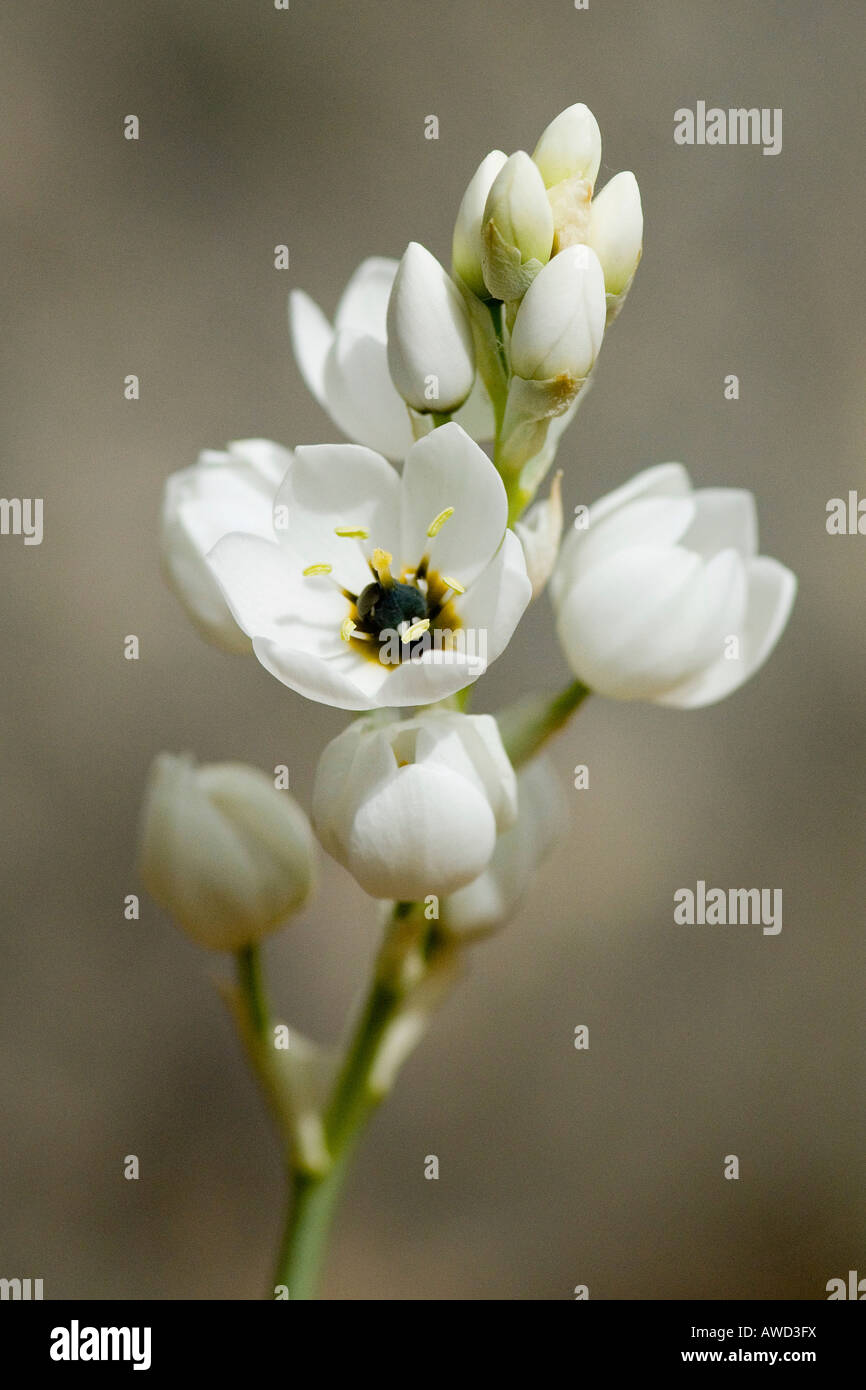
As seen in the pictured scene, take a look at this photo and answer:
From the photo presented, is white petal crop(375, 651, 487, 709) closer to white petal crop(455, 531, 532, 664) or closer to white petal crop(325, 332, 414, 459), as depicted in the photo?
white petal crop(455, 531, 532, 664)

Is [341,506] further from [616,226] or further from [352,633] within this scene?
[616,226]

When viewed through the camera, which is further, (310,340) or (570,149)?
(310,340)

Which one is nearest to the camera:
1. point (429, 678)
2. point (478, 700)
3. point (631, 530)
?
point (429, 678)

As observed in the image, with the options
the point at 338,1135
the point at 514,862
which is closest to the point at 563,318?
the point at 514,862

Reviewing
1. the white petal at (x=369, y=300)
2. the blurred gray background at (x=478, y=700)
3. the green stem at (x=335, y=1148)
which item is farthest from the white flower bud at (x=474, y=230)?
the blurred gray background at (x=478, y=700)

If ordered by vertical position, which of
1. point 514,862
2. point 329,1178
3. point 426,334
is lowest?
point 329,1178
